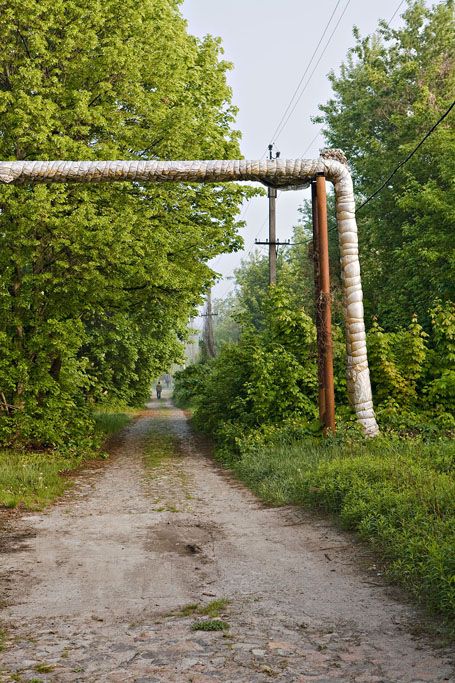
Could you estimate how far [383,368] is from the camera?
48.1 ft

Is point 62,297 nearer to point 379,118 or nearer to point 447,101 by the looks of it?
point 447,101

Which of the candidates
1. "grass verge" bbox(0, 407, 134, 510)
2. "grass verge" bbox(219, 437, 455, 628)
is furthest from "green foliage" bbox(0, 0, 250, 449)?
"grass verge" bbox(219, 437, 455, 628)

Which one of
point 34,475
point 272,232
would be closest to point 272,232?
point 272,232

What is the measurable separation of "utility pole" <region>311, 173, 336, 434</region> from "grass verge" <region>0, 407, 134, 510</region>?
5.15 metres

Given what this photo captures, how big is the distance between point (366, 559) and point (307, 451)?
572 cm

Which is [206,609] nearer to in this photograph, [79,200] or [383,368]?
[383,368]

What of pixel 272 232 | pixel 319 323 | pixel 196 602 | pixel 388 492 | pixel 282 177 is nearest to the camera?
pixel 196 602

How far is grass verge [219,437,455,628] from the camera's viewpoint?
17.8 ft

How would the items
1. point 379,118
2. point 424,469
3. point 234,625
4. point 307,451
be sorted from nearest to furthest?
point 234,625 < point 424,469 < point 307,451 < point 379,118

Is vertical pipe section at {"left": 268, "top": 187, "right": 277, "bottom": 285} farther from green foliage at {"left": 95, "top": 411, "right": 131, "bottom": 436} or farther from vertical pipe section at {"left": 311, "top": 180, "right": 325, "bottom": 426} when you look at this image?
vertical pipe section at {"left": 311, "top": 180, "right": 325, "bottom": 426}

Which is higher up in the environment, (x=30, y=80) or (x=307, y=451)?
(x=30, y=80)

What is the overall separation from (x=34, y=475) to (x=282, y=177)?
729cm

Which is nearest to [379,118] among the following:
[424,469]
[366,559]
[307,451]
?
[307,451]

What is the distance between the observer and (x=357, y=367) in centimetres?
1295
